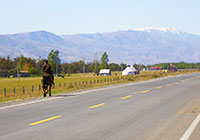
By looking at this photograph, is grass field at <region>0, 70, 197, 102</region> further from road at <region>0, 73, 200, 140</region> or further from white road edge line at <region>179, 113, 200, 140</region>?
white road edge line at <region>179, 113, 200, 140</region>

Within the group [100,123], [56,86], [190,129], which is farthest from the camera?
[56,86]

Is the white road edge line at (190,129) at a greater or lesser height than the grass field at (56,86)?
greater

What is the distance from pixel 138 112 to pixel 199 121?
2.66 meters

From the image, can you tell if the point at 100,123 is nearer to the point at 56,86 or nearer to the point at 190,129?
the point at 190,129

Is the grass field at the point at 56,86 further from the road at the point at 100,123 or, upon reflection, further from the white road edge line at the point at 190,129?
the white road edge line at the point at 190,129

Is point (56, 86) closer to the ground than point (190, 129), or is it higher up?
closer to the ground

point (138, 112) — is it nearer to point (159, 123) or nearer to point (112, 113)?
point (112, 113)

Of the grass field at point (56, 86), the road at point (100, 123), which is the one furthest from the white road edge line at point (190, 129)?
the grass field at point (56, 86)

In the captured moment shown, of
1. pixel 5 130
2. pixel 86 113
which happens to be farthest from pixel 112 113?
pixel 5 130

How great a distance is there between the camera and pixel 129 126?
1044cm

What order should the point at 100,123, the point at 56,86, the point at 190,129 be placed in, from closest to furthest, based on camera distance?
1. the point at 190,129
2. the point at 100,123
3. the point at 56,86

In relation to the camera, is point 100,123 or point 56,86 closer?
point 100,123

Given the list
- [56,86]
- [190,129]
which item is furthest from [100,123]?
[56,86]


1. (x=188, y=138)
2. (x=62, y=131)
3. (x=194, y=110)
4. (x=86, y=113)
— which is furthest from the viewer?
(x=194, y=110)
